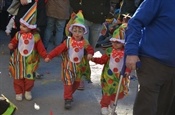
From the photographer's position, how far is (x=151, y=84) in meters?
3.48

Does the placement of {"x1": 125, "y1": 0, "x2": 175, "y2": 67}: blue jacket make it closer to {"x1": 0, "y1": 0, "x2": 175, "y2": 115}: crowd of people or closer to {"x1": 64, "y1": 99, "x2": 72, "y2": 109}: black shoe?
{"x1": 0, "y1": 0, "x2": 175, "y2": 115}: crowd of people

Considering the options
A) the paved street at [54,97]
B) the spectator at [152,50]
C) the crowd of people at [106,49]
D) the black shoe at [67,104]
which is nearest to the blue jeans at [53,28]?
the crowd of people at [106,49]

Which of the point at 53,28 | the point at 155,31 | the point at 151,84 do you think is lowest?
the point at 53,28

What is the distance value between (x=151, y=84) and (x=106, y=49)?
54.2 inches

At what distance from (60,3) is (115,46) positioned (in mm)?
2538

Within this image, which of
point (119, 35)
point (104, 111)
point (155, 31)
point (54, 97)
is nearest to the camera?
point (155, 31)

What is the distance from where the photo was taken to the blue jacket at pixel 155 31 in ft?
11.0

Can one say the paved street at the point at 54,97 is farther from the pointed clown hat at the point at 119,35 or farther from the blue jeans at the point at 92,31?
the pointed clown hat at the point at 119,35

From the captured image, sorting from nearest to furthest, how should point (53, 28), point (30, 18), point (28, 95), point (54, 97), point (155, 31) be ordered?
point (155, 31) < point (30, 18) < point (28, 95) < point (54, 97) < point (53, 28)

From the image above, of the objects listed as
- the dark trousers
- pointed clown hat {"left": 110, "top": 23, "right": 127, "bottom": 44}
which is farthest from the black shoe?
the dark trousers

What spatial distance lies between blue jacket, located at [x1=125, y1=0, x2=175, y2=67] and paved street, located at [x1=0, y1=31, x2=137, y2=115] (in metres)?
1.65

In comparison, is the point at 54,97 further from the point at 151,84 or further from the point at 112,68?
the point at 151,84

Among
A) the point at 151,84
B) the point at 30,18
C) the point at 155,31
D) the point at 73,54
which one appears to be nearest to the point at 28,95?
the point at 73,54

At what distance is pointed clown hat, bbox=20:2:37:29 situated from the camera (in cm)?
480
